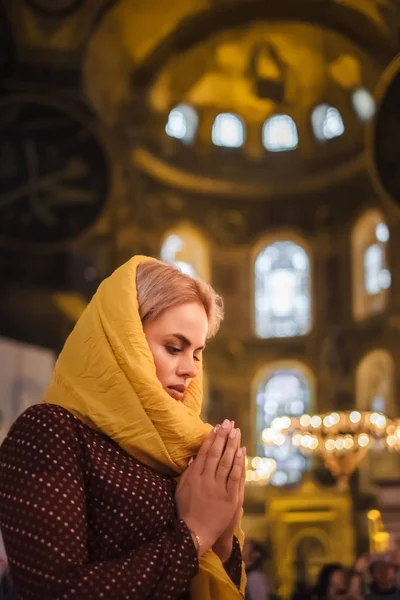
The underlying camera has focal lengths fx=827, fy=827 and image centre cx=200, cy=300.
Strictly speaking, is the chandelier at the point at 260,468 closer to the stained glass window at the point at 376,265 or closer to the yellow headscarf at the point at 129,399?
the stained glass window at the point at 376,265

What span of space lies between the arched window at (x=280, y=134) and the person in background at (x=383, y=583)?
1699 cm

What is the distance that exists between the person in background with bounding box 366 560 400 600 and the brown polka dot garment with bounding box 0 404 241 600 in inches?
175

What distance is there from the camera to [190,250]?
21.2 metres

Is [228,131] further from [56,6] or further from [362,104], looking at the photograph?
[56,6]

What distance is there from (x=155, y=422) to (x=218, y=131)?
825 inches

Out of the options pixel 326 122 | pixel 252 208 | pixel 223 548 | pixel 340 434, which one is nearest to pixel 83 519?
pixel 223 548

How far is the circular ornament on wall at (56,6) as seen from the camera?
16.9 meters

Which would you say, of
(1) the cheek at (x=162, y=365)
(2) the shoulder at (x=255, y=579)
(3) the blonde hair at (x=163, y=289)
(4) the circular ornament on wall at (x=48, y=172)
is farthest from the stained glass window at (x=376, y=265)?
(1) the cheek at (x=162, y=365)

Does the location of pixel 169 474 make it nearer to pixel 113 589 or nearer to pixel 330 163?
pixel 113 589

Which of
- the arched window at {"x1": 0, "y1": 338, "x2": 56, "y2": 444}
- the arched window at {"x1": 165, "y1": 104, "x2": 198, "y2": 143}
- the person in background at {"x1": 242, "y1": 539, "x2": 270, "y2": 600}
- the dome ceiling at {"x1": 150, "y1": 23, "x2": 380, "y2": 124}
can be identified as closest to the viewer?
the person in background at {"x1": 242, "y1": 539, "x2": 270, "y2": 600}

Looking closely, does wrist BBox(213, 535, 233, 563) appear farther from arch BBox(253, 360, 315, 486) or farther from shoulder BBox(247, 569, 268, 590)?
arch BBox(253, 360, 315, 486)

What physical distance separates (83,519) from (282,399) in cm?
1920

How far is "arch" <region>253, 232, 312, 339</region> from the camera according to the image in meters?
21.2

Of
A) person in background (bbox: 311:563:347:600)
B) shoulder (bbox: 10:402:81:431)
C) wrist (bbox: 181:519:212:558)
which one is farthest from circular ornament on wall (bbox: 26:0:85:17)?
wrist (bbox: 181:519:212:558)
